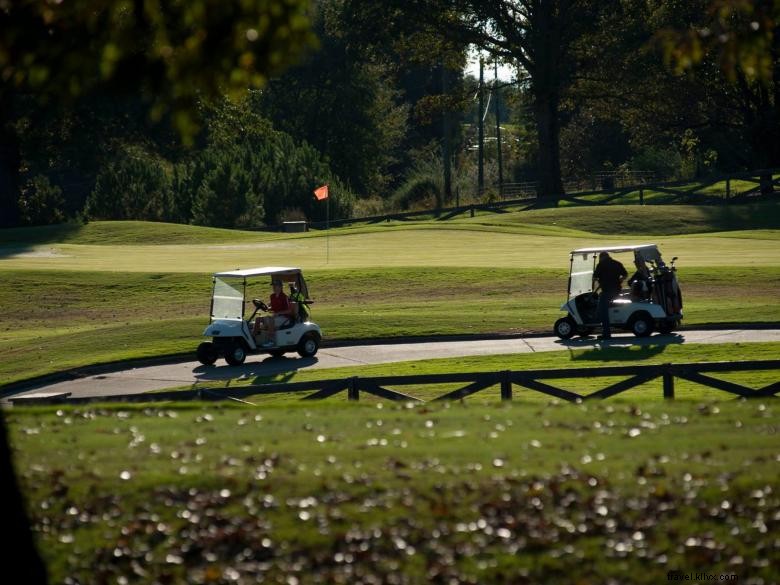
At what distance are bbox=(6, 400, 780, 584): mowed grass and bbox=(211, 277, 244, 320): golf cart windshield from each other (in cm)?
1218

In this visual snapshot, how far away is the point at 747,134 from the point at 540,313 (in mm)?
37319

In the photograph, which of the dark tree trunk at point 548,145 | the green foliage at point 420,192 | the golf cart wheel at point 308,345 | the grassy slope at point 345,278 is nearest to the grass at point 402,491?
the golf cart wheel at point 308,345

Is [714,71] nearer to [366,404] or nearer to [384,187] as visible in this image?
[384,187]

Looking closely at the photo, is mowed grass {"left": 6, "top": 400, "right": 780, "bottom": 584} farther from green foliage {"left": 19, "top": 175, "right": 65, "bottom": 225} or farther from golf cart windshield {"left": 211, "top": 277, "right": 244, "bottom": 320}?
green foliage {"left": 19, "top": 175, "right": 65, "bottom": 225}

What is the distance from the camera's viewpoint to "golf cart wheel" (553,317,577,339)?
24.7 meters

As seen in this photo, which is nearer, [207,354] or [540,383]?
[540,383]

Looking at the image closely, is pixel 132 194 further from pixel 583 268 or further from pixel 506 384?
pixel 506 384

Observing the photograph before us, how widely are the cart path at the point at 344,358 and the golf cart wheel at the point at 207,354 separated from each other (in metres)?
0.14

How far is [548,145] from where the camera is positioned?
62.2 meters

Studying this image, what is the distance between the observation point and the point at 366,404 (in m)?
13.2

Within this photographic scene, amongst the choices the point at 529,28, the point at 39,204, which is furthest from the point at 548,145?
the point at 39,204

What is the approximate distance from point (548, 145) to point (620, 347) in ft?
132

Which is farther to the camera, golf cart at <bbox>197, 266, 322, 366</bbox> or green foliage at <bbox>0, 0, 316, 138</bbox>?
golf cart at <bbox>197, 266, 322, 366</bbox>

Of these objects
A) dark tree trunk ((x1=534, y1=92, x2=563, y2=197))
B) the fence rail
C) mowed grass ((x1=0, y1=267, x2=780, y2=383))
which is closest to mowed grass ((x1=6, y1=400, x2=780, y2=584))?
the fence rail
